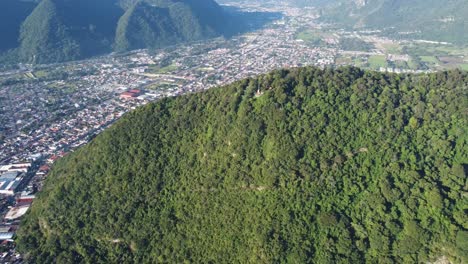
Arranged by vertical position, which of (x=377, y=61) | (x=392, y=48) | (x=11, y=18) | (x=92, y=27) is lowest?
(x=392, y=48)

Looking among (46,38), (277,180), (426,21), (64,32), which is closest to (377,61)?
(426,21)

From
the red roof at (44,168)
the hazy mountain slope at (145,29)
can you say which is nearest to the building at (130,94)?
the red roof at (44,168)

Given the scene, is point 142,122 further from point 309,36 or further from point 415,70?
point 309,36

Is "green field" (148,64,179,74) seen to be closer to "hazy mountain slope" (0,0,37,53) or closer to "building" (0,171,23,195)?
"hazy mountain slope" (0,0,37,53)

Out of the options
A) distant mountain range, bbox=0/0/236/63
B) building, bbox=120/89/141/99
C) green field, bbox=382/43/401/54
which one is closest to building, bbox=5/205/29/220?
building, bbox=120/89/141/99

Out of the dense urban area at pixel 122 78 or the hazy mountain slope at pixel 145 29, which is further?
the hazy mountain slope at pixel 145 29

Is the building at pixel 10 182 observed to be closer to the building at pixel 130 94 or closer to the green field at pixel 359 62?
the building at pixel 130 94

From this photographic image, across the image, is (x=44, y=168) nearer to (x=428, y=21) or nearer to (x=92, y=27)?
(x=92, y=27)
